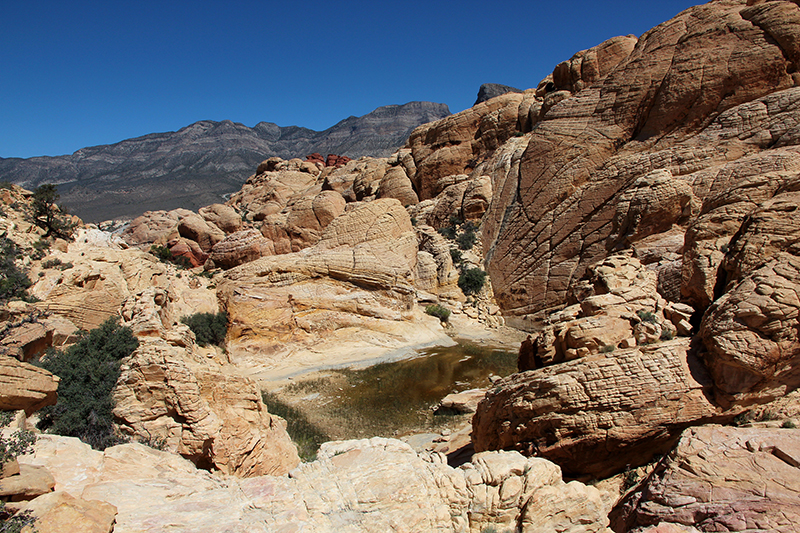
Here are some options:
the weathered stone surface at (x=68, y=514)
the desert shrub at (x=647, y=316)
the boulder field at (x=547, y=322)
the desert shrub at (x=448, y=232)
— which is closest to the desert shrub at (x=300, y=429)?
the boulder field at (x=547, y=322)

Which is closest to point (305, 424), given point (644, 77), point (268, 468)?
point (268, 468)

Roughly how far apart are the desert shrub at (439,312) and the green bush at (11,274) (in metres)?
16.1

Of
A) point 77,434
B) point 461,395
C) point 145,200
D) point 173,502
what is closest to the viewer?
point 173,502

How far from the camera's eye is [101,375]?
8320 millimetres

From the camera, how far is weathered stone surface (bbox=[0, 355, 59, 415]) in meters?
4.98

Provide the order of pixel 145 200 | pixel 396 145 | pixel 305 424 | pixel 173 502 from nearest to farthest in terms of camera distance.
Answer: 1. pixel 173 502
2. pixel 305 424
3. pixel 145 200
4. pixel 396 145

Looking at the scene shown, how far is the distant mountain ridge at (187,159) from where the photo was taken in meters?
80.3

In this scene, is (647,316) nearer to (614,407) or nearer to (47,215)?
(614,407)

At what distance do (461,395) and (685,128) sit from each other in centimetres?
1371

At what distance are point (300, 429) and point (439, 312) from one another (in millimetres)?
11803

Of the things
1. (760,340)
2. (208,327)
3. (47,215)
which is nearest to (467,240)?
(208,327)

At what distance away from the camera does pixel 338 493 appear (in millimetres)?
4797

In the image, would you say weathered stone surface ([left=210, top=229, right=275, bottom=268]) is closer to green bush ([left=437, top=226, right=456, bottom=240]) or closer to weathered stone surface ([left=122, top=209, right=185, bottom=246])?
weathered stone surface ([left=122, top=209, right=185, bottom=246])

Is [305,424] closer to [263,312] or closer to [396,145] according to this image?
[263,312]
